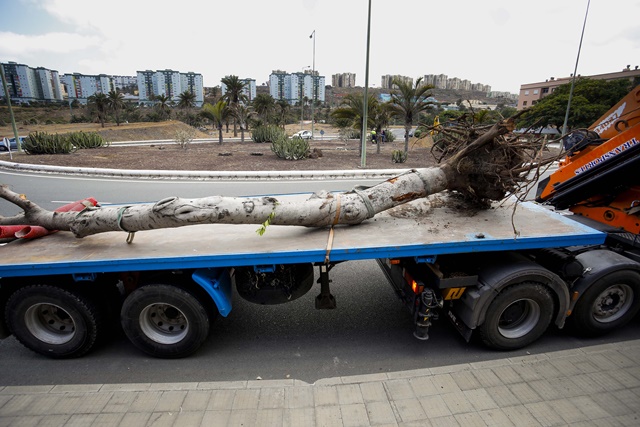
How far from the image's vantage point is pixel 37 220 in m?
4.41

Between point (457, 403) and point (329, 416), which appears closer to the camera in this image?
point (329, 416)

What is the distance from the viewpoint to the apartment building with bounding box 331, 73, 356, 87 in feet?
512

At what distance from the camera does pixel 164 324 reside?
13.2 feet

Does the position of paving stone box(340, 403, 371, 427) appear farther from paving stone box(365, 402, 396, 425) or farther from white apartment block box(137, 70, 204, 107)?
white apartment block box(137, 70, 204, 107)

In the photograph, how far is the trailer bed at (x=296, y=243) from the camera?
3.62 metres

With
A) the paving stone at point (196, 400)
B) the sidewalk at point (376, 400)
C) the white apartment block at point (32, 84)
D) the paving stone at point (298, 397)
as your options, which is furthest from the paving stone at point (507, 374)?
the white apartment block at point (32, 84)

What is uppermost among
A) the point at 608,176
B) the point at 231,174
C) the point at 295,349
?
the point at 608,176

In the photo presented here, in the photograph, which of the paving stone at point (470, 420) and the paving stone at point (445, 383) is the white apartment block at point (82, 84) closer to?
the paving stone at point (445, 383)

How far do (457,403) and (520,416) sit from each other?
0.51 m

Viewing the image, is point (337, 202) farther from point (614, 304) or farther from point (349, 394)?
point (614, 304)

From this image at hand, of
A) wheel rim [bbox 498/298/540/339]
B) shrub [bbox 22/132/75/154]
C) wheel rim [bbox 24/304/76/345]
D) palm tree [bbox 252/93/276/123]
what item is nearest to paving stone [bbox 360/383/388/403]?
wheel rim [bbox 498/298/540/339]

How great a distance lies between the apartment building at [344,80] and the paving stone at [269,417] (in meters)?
162

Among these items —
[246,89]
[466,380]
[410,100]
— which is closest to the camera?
[466,380]

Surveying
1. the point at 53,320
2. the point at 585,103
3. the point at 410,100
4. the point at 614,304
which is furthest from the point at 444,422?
the point at 585,103
